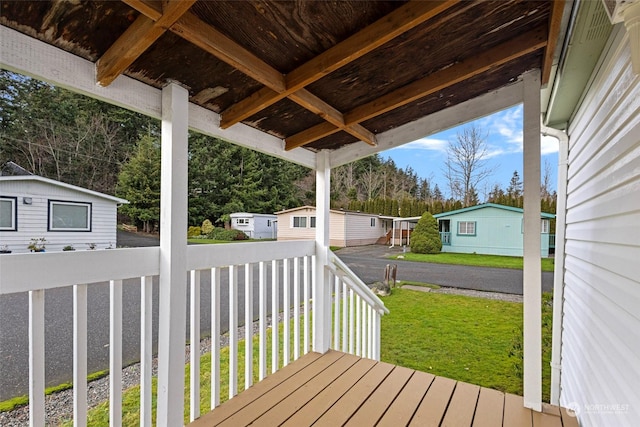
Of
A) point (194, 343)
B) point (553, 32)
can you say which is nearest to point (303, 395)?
point (194, 343)

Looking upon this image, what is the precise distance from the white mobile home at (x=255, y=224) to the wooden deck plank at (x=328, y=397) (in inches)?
72.1

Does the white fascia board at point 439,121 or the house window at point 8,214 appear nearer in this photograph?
the house window at point 8,214

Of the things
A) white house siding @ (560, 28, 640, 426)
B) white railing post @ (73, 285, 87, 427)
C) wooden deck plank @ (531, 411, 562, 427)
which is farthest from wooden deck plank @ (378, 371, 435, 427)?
white railing post @ (73, 285, 87, 427)

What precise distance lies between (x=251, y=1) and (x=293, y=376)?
85.7 inches

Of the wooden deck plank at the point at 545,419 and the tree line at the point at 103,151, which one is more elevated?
the tree line at the point at 103,151

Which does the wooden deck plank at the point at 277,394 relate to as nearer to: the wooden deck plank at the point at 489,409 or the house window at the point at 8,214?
the wooden deck plank at the point at 489,409

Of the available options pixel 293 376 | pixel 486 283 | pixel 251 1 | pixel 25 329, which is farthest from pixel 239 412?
pixel 486 283

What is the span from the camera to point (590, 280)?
67.1 inches

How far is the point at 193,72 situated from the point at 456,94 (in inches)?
59.9

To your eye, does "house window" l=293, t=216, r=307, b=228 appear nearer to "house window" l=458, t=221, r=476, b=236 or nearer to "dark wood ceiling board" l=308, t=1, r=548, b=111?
"house window" l=458, t=221, r=476, b=236

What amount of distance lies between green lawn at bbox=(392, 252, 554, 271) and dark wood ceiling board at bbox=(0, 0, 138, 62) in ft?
14.8

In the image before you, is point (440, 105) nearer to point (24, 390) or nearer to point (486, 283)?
point (24, 390)

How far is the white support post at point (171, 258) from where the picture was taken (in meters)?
1.40

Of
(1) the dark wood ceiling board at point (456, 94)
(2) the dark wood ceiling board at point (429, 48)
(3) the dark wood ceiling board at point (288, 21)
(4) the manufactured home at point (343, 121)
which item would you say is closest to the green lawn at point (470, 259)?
(4) the manufactured home at point (343, 121)
